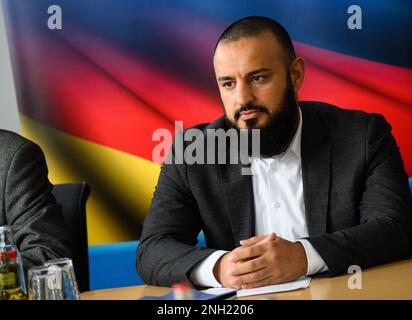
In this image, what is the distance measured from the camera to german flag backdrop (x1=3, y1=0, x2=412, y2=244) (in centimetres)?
362

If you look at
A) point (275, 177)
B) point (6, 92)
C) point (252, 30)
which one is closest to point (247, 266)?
point (275, 177)

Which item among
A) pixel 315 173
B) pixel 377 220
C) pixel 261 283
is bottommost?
pixel 261 283

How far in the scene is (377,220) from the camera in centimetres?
217

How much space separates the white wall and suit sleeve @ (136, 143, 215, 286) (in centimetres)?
146

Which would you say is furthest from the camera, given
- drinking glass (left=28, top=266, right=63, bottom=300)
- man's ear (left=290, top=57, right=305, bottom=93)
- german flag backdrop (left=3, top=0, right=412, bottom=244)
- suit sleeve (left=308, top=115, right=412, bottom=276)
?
german flag backdrop (left=3, top=0, right=412, bottom=244)

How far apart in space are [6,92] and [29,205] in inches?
60.3

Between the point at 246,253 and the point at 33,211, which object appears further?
the point at 33,211

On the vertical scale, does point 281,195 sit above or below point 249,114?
below

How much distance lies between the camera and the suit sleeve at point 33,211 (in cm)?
219

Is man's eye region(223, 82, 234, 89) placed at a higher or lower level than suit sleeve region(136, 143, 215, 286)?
higher

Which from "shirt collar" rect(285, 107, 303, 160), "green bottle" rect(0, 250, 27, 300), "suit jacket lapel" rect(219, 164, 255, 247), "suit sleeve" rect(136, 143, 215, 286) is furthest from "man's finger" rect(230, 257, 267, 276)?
"shirt collar" rect(285, 107, 303, 160)

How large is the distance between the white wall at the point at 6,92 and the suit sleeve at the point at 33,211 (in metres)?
1.32

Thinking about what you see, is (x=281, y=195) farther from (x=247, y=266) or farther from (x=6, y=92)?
(x=6, y=92)

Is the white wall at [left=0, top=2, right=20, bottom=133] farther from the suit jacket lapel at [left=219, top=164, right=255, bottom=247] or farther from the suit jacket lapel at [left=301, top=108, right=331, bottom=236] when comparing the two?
the suit jacket lapel at [left=301, top=108, right=331, bottom=236]
